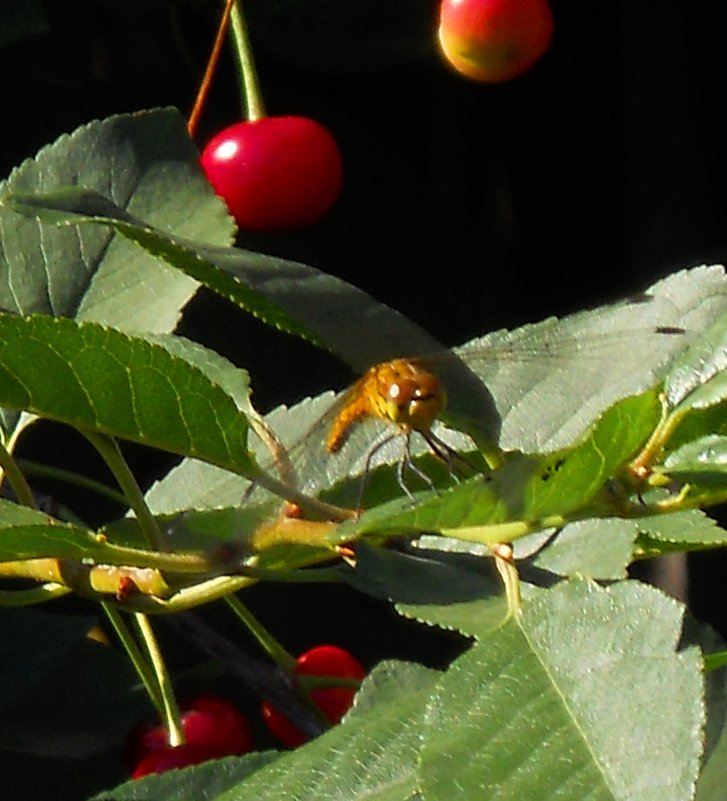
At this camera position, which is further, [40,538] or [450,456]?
[450,456]

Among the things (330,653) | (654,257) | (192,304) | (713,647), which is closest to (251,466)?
(713,647)

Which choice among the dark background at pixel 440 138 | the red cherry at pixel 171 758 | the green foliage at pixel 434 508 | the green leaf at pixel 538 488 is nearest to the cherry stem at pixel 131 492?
the green foliage at pixel 434 508

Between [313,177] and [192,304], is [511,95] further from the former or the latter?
[313,177]

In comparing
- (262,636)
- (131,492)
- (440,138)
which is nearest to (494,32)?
(262,636)

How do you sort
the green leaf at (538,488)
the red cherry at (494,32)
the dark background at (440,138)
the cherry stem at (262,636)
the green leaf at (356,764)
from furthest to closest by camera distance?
the dark background at (440,138) → the red cherry at (494,32) → the cherry stem at (262,636) → the green leaf at (356,764) → the green leaf at (538,488)

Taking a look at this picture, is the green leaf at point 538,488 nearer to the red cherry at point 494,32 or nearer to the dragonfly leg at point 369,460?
the dragonfly leg at point 369,460

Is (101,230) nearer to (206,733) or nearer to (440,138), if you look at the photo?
(206,733)

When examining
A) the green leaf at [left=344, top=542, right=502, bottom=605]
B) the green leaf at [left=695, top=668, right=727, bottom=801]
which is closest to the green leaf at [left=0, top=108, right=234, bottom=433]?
the green leaf at [left=344, top=542, right=502, bottom=605]

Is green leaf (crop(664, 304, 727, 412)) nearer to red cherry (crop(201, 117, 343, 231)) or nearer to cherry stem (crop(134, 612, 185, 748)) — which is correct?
cherry stem (crop(134, 612, 185, 748))

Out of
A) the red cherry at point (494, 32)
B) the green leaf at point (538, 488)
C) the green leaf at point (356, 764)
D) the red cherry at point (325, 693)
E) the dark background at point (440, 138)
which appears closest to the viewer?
the green leaf at point (538, 488)
